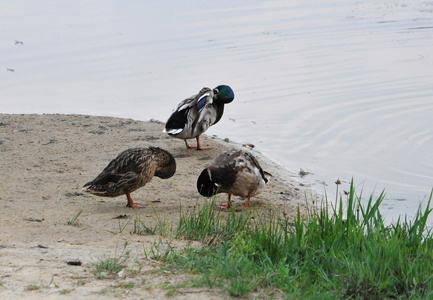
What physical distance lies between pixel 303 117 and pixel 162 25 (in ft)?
25.7

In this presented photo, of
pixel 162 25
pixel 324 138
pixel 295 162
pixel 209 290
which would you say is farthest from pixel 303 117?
pixel 162 25

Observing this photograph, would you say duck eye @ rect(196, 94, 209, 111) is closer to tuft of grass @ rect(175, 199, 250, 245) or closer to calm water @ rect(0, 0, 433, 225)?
calm water @ rect(0, 0, 433, 225)

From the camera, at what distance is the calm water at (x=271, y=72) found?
8489mm

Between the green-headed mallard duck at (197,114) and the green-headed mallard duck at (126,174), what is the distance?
78.3 inches

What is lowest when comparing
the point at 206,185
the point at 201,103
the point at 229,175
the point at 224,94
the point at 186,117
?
the point at 206,185

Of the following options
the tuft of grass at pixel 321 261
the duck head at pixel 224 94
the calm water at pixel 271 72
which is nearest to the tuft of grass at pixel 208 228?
the tuft of grass at pixel 321 261

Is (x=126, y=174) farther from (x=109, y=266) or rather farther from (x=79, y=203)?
(x=109, y=266)

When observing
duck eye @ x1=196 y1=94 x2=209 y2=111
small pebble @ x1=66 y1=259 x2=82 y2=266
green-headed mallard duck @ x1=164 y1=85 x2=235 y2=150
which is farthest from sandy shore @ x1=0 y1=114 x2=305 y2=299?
duck eye @ x1=196 y1=94 x2=209 y2=111

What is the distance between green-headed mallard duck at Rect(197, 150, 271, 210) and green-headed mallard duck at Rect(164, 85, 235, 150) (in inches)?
84.8

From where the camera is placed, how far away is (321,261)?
4020mm

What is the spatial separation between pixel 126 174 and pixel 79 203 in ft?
2.08

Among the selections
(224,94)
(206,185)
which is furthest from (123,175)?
(224,94)

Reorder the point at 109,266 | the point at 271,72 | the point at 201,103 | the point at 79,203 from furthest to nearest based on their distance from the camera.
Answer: the point at 271,72, the point at 201,103, the point at 79,203, the point at 109,266

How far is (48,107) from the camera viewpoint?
11.4m
